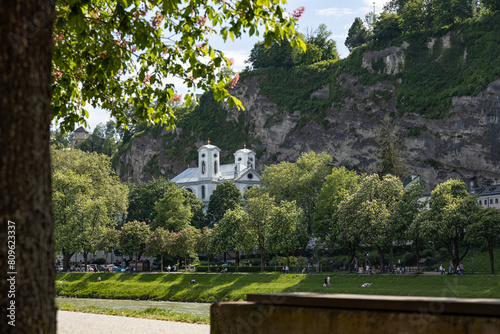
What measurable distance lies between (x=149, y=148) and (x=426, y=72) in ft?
222

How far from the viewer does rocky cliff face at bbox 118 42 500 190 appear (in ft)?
283

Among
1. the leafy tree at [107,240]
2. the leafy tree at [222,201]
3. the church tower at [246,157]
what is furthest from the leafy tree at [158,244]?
the church tower at [246,157]

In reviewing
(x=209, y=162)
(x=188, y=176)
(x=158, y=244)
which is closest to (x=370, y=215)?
(x=158, y=244)

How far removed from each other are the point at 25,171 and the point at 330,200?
199 feet

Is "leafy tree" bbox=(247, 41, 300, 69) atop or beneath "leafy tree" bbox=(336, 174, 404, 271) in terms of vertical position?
atop

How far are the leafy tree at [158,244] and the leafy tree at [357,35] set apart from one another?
3118 inches

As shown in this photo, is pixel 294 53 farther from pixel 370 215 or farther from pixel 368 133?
pixel 370 215

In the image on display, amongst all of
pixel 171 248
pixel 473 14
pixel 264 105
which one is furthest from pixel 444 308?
pixel 264 105

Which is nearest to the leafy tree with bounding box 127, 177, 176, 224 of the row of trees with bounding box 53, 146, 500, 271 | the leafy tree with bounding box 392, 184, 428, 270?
the row of trees with bounding box 53, 146, 500, 271

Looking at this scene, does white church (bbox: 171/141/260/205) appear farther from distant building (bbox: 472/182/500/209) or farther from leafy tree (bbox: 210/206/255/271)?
leafy tree (bbox: 210/206/255/271)

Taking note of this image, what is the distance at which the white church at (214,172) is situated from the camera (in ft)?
373

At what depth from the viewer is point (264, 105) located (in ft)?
398

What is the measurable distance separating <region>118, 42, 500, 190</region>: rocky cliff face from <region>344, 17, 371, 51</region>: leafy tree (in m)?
23.8

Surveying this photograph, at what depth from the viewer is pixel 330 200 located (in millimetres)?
65125
